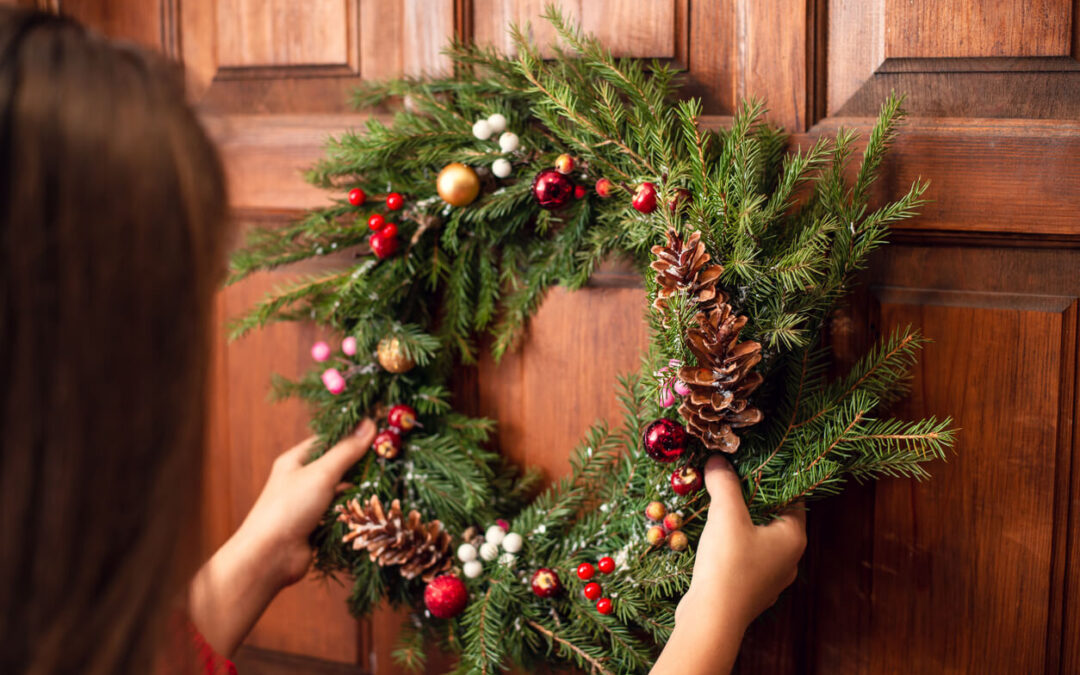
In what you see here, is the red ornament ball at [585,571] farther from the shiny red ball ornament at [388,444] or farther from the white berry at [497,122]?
the white berry at [497,122]

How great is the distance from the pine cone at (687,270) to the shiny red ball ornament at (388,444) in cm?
36

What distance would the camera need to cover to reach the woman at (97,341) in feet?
1.12

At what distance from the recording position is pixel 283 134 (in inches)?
37.5

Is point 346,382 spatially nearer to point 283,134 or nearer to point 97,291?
point 283,134

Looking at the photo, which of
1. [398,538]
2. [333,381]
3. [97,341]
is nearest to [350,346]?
[333,381]

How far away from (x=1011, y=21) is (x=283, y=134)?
2.62 feet

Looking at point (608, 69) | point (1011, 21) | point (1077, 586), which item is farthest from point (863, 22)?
point (1077, 586)

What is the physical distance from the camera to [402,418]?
0.84 m

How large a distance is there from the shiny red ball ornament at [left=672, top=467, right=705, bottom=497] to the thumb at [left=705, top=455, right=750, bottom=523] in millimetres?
12

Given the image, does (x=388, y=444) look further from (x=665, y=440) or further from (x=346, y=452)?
(x=665, y=440)

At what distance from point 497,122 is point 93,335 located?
507 mm

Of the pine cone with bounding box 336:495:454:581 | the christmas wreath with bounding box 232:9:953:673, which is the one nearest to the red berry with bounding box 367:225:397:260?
the christmas wreath with bounding box 232:9:953:673

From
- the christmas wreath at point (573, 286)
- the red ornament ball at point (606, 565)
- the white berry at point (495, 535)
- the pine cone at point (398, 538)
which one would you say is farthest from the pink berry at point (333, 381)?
the red ornament ball at point (606, 565)

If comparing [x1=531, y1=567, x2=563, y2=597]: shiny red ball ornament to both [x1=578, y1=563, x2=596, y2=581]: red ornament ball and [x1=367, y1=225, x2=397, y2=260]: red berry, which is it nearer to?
[x1=578, y1=563, x2=596, y2=581]: red ornament ball
